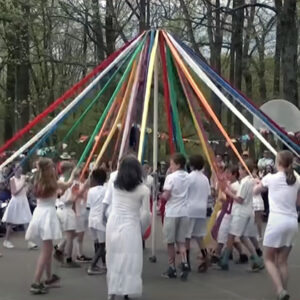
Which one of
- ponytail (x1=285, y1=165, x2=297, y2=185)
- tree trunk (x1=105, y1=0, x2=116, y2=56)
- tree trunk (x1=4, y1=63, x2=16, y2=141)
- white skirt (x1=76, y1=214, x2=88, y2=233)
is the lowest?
white skirt (x1=76, y1=214, x2=88, y2=233)

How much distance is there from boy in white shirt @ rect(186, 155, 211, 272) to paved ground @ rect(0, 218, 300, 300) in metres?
0.52

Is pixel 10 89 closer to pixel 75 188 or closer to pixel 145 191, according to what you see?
pixel 75 188

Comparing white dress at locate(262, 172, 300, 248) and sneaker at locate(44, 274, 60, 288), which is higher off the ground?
white dress at locate(262, 172, 300, 248)

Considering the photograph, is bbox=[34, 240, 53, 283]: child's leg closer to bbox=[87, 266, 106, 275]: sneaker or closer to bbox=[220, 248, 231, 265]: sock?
bbox=[87, 266, 106, 275]: sneaker

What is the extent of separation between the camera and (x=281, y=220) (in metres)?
7.06

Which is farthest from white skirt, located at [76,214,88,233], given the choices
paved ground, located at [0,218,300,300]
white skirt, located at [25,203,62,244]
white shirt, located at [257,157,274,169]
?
white shirt, located at [257,157,274,169]

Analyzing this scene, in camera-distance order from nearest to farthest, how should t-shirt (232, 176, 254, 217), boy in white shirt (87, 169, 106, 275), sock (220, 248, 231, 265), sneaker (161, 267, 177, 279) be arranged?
sneaker (161, 267, 177, 279) → boy in white shirt (87, 169, 106, 275) → t-shirt (232, 176, 254, 217) → sock (220, 248, 231, 265)

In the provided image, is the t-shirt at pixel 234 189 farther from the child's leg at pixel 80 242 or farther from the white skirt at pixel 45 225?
the white skirt at pixel 45 225

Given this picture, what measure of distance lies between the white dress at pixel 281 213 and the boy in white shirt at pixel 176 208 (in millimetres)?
1586

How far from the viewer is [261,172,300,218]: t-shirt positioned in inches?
279

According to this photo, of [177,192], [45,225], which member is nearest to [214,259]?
[177,192]

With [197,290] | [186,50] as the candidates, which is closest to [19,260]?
[197,290]

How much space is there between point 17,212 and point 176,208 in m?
4.04

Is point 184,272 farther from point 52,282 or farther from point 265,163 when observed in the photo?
point 265,163
